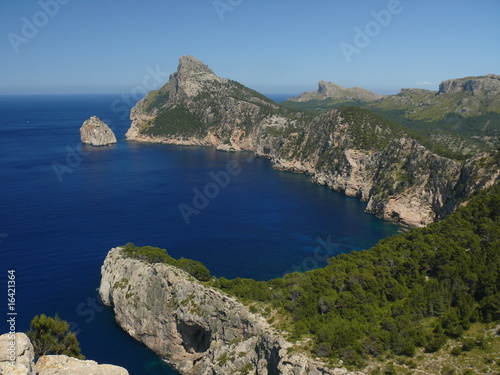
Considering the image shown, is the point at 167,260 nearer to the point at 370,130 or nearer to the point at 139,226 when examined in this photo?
the point at 139,226

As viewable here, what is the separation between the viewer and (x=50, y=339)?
3481cm

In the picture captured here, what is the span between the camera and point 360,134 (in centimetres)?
13775

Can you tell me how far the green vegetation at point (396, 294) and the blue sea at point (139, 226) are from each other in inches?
748

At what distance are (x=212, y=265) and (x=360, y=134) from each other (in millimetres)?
85955

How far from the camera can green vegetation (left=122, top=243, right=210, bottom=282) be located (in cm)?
5425

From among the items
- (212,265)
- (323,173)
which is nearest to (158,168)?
(323,173)

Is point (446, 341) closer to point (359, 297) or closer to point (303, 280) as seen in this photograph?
point (359, 297)

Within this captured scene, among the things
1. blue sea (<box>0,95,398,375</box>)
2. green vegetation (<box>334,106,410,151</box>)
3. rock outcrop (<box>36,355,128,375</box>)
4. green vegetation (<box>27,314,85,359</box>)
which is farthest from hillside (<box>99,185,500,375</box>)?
green vegetation (<box>334,106,410,151</box>)

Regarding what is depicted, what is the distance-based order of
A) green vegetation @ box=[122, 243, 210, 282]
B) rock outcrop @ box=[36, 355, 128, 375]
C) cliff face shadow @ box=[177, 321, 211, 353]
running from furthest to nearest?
green vegetation @ box=[122, 243, 210, 282] → cliff face shadow @ box=[177, 321, 211, 353] → rock outcrop @ box=[36, 355, 128, 375]

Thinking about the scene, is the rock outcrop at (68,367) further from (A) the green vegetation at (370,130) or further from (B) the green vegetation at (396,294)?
(A) the green vegetation at (370,130)

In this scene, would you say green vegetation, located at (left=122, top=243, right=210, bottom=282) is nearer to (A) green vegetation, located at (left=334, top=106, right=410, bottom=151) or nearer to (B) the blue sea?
(B) the blue sea

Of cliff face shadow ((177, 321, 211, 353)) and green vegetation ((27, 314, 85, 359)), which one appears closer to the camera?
green vegetation ((27, 314, 85, 359))

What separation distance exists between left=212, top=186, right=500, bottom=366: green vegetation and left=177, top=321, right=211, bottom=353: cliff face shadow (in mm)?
6861

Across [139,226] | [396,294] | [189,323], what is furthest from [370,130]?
[189,323]
